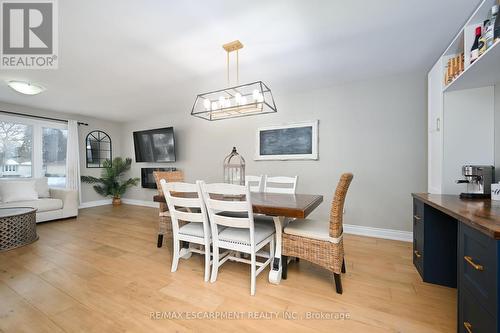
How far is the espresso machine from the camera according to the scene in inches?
64.6

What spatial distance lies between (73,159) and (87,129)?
930 millimetres

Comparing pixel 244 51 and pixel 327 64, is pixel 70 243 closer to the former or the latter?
pixel 244 51

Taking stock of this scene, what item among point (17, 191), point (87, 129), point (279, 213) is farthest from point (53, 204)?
point (279, 213)

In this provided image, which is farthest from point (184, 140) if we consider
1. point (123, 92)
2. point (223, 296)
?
point (223, 296)

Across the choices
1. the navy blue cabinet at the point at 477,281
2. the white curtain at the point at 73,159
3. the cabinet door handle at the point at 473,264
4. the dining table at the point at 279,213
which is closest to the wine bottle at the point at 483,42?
the navy blue cabinet at the point at 477,281

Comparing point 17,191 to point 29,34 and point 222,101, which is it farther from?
point 222,101

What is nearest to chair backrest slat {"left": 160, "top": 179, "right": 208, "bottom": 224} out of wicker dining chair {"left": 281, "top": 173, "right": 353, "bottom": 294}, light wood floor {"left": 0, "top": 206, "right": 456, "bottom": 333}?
light wood floor {"left": 0, "top": 206, "right": 456, "bottom": 333}

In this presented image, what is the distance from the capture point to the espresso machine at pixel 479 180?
1.64m

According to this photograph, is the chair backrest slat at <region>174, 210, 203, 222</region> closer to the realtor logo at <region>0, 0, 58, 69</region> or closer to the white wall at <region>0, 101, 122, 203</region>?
the realtor logo at <region>0, 0, 58, 69</region>

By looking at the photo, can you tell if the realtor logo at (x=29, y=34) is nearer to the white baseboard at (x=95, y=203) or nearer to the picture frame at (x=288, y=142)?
the picture frame at (x=288, y=142)

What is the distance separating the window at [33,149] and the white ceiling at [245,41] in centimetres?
127

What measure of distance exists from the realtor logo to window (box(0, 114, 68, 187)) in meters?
2.35

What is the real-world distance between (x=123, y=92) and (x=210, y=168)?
212 centimetres

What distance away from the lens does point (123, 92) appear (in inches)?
141
